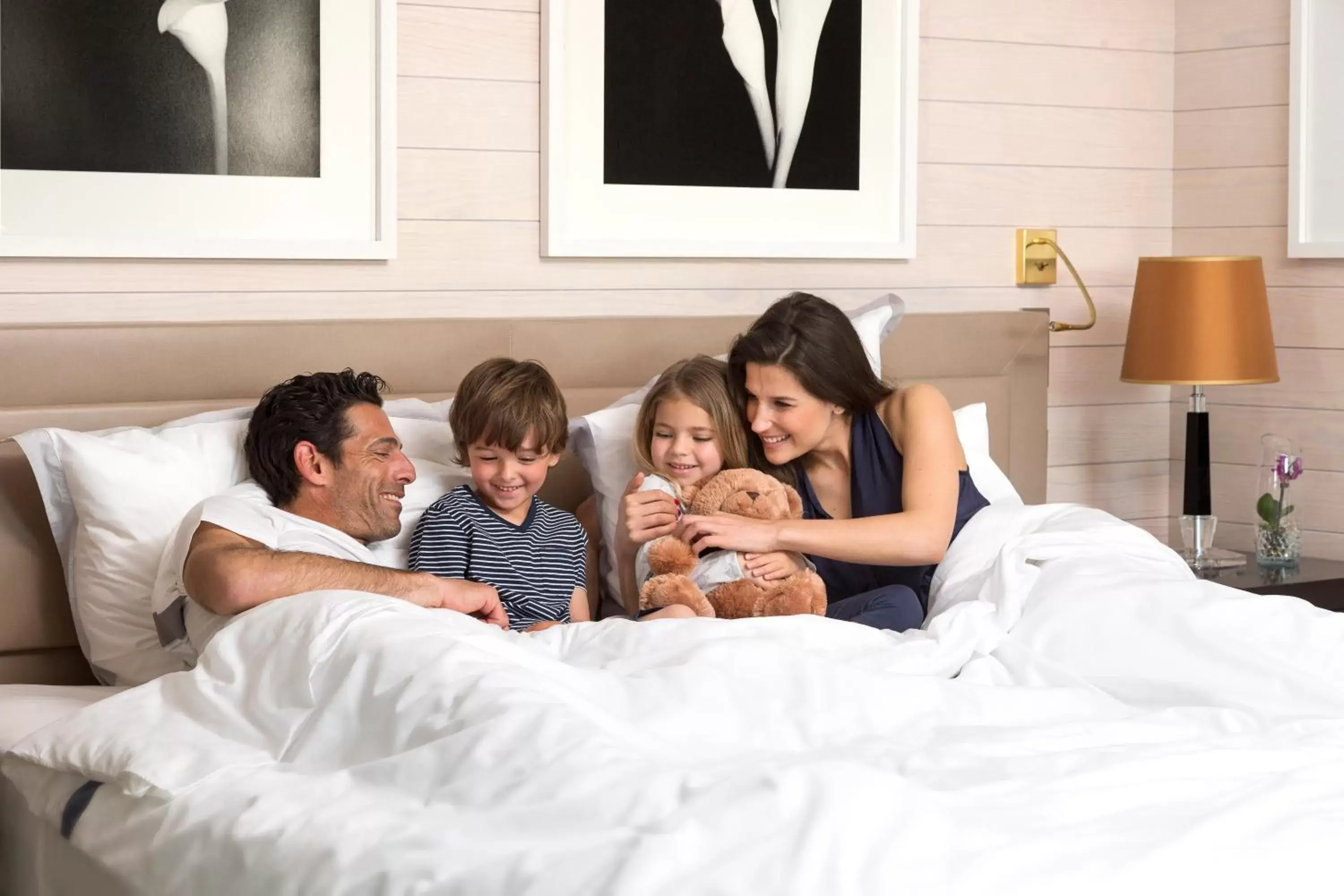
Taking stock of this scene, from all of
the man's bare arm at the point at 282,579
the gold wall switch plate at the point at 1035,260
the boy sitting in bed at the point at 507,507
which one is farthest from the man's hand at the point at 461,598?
the gold wall switch plate at the point at 1035,260

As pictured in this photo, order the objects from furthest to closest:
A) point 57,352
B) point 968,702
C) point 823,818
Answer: point 57,352 → point 968,702 → point 823,818

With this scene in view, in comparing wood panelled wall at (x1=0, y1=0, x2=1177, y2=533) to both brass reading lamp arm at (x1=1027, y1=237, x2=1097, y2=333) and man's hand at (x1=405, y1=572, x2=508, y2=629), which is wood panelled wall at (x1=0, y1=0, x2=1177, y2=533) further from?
man's hand at (x1=405, y1=572, x2=508, y2=629)

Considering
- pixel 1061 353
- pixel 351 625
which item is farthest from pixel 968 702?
pixel 1061 353

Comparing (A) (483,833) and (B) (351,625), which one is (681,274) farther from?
(A) (483,833)

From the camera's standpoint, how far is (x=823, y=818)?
117 cm

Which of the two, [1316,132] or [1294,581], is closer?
[1294,581]

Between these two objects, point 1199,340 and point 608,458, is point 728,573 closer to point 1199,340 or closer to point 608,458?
point 608,458

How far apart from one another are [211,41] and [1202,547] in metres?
2.23

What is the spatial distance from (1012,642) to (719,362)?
0.74 metres

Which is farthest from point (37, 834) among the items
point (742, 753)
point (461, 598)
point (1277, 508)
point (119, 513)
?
point (1277, 508)

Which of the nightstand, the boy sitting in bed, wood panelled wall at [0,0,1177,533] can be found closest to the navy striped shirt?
the boy sitting in bed

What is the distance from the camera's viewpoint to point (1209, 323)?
3037 millimetres

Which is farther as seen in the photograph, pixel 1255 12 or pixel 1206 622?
pixel 1255 12

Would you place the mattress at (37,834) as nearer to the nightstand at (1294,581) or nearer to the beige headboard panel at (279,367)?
the beige headboard panel at (279,367)
